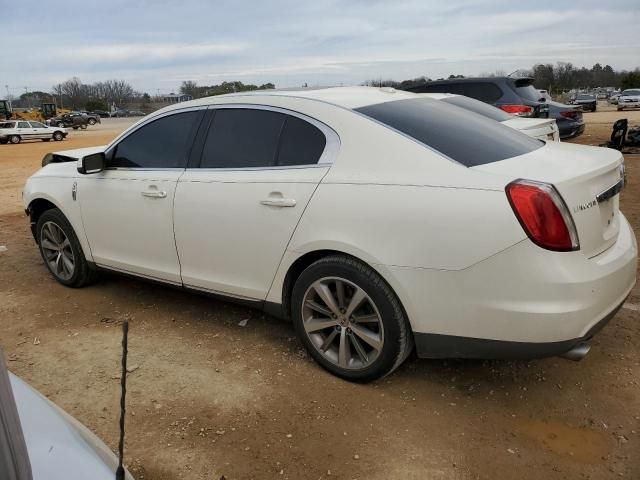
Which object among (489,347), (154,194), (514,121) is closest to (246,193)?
(154,194)

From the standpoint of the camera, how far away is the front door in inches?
154

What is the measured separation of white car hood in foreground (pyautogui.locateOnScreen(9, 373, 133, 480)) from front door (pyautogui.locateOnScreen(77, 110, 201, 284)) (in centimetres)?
228

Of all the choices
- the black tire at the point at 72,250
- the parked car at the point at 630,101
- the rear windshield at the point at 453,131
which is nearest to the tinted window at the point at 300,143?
the rear windshield at the point at 453,131

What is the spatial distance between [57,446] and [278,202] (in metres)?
2.01

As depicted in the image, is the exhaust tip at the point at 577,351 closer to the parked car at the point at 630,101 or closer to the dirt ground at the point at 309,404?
the dirt ground at the point at 309,404

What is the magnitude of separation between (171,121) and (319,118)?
4.35 feet

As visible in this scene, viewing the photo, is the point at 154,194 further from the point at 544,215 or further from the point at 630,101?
the point at 630,101

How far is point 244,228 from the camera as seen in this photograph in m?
3.43

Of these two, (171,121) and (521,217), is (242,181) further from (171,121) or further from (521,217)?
(521,217)

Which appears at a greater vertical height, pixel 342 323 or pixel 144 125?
pixel 144 125

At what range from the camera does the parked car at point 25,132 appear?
32656 millimetres

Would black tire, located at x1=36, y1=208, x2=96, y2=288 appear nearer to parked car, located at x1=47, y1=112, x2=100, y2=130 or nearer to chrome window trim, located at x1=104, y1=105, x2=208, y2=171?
chrome window trim, located at x1=104, y1=105, x2=208, y2=171

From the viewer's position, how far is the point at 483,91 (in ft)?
34.7

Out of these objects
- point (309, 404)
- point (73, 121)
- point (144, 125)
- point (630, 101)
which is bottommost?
point (630, 101)
